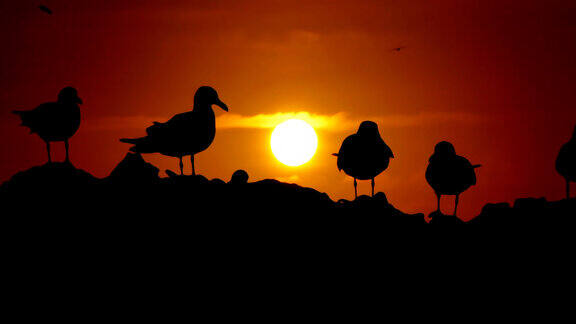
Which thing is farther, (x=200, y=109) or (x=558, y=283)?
(x=200, y=109)

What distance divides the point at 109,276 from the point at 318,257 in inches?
162

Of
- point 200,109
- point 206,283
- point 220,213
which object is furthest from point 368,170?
point 206,283

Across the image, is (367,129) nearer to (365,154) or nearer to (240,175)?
(365,154)

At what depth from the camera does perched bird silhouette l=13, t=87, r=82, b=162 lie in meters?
20.0

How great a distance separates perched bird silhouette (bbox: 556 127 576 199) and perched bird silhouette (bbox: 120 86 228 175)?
34.6 ft

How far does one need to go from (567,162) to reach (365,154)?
6092mm

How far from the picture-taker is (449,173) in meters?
19.7

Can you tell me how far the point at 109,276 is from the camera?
12.6 m

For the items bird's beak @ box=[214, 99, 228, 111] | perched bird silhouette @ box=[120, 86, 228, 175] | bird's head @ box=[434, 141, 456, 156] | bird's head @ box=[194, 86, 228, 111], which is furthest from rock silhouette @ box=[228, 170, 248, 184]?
bird's head @ box=[434, 141, 456, 156]

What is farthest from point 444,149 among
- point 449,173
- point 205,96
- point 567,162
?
point 205,96

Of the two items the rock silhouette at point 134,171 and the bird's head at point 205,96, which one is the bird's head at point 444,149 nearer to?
the bird's head at point 205,96

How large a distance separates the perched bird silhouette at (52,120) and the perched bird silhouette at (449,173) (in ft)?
36.4

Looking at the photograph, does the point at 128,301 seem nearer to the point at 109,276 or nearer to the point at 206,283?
the point at 109,276

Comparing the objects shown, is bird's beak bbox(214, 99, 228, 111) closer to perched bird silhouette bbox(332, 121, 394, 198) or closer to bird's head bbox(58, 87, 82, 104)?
perched bird silhouette bbox(332, 121, 394, 198)
